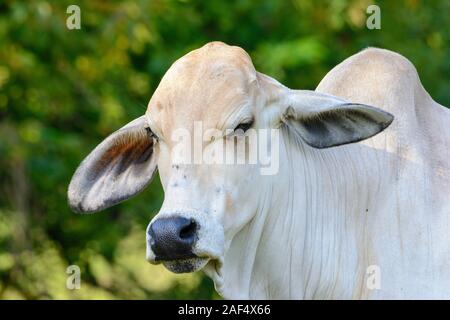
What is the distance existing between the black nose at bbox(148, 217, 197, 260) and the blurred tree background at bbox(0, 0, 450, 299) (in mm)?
8327

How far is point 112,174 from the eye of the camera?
7.16m

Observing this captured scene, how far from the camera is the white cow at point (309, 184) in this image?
623 cm

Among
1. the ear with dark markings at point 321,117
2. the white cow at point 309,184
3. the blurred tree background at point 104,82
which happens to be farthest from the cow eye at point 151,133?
the blurred tree background at point 104,82

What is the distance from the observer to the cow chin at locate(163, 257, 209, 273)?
237 inches

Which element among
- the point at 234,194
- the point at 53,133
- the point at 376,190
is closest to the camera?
the point at 234,194

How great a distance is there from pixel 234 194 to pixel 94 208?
121 cm

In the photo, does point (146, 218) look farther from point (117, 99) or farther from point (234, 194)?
point (234, 194)

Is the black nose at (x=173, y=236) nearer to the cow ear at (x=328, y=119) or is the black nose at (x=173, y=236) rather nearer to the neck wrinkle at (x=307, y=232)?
the neck wrinkle at (x=307, y=232)

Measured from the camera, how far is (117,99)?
15133 mm

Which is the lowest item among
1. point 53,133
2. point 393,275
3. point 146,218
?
point 393,275

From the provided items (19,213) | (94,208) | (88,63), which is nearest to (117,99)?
(88,63)

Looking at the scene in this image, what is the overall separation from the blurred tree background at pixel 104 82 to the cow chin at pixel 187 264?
8234 mm


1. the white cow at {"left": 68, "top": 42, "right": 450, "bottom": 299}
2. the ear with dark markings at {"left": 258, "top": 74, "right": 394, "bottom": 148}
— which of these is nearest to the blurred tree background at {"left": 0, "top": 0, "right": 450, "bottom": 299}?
the white cow at {"left": 68, "top": 42, "right": 450, "bottom": 299}

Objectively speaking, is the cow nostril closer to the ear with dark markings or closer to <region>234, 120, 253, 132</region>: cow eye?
<region>234, 120, 253, 132</region>: cow eye
